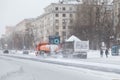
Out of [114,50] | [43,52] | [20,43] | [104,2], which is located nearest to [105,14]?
[104,2]

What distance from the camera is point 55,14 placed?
161m

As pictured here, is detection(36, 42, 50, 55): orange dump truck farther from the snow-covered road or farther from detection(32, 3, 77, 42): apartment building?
detection(32, 3, 77, 42): apartment building

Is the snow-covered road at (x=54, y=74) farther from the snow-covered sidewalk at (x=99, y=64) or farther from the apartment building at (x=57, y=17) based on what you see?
the apartment building at (x=57, y=17)

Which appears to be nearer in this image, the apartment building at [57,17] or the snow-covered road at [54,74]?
the snow-covered road at [54,74]

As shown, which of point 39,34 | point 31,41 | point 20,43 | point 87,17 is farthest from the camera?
point 39,34

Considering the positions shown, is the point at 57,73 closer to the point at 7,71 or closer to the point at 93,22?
the point at 7,71

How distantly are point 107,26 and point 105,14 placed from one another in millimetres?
3199

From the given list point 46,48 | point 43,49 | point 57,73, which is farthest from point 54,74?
point 43,49

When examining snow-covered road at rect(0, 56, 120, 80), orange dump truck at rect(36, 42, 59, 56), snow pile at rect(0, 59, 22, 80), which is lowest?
snow-covered road at rect(0, 56, 120, 80)

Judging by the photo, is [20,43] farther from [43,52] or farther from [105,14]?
[43,52]

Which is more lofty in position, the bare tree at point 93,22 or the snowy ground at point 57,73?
the bare tree at point 93,22

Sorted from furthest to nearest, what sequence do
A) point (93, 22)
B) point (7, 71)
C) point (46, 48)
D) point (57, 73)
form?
point (93, 22), point (46, 48), point (7, 71), point (57, 73)

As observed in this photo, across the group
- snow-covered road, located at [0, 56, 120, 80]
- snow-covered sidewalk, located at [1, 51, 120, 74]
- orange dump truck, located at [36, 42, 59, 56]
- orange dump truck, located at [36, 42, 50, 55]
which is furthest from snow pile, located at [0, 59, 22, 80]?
orange dump truck, located at [36, 42, 50, 55]

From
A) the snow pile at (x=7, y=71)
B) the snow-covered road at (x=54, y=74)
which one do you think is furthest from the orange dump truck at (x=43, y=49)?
the snow-covered road at (x=54, y=74)
